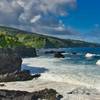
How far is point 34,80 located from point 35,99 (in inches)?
777

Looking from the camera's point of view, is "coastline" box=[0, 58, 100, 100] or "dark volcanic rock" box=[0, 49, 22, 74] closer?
"coastline" box=[0, 58, 100, 100]

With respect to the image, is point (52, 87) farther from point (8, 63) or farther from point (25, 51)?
point (25, 51)

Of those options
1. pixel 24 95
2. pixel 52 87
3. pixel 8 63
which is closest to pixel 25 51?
pixel 8 63

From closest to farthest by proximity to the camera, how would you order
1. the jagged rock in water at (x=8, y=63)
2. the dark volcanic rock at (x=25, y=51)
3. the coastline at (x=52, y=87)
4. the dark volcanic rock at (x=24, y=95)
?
the dark volcanic rock at (x=24, y=95), the coastline at (x=52, y=87), the jagged rock in water at (x=8, y=63), the dark volcanic rock at (x=25, y=51)

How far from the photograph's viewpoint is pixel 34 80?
45.9 m

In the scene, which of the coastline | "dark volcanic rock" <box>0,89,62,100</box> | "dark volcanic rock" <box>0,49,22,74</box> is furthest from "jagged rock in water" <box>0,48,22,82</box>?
"dark volcanic rock" <box>0,89,62,100</box>

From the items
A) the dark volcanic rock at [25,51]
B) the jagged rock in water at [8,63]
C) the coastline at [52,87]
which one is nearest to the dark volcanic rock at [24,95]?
the coastline at [52,87]

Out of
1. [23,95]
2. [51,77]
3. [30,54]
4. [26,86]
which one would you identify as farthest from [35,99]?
[30,54]

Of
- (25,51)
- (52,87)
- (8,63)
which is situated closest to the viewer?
(52,87)

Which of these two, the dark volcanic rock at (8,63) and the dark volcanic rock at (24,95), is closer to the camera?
the dark volcanic rock at (24,95)

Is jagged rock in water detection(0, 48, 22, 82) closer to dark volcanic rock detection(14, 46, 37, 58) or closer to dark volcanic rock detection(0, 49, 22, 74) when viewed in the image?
dark volcanic rock detection(0, 49, 22, 74)

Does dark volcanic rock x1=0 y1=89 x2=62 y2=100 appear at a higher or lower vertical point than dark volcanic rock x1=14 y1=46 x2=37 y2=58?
lower

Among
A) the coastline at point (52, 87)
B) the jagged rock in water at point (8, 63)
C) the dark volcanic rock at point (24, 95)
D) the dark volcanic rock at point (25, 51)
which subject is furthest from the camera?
the dark volcanic rock at point (25, 51)

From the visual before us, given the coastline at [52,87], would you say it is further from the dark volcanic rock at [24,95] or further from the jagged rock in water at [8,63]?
the jagged rock in water at [8,63]
